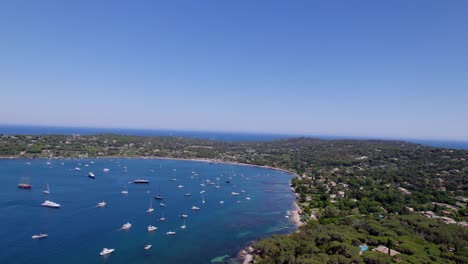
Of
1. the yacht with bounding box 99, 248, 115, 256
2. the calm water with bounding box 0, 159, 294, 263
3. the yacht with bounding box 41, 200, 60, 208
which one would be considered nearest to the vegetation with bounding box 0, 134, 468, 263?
the calm water with bounding box 0, 159, 294, 263

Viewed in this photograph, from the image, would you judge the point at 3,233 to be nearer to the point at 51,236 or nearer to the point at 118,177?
the point at 51,236

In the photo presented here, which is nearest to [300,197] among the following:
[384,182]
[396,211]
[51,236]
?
[396,211]

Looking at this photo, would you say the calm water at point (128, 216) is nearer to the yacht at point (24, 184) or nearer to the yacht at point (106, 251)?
the yacht at point (106, 251)

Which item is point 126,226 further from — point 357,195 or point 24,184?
point 357,195

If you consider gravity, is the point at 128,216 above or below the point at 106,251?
below

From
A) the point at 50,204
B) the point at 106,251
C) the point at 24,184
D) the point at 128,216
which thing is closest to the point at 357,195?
the point at 128,216
